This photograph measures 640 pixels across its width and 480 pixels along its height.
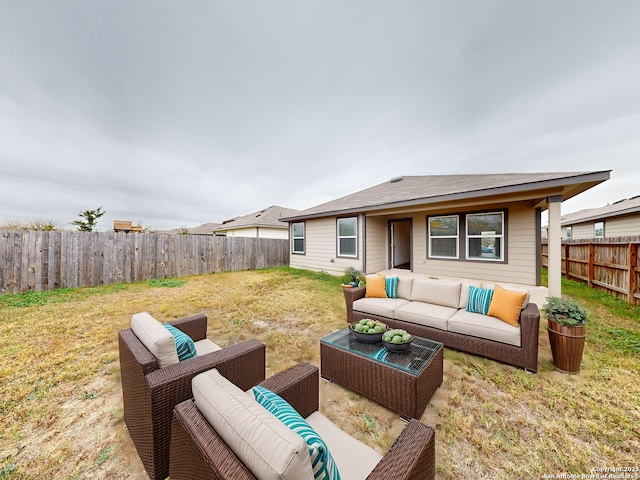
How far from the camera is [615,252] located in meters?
5.93

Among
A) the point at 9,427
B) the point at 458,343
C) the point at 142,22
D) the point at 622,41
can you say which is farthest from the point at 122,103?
the point at 622,41

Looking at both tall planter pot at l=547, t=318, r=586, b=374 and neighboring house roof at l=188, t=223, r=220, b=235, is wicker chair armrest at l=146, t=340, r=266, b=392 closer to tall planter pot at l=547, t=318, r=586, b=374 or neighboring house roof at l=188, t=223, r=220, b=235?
tall planter pot at l=547, t=318, r=586, b=374

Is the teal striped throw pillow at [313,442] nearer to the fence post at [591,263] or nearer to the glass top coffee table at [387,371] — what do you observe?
the glass top coffee table at [387,371]

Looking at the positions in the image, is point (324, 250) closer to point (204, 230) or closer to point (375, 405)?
point (375, 405)

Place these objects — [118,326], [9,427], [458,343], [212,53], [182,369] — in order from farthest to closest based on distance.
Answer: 1. [212,53]
2. [118,326]
3. [458,343]
4. [9,427]
5. [182,369]

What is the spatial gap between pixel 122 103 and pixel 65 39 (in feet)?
6.22

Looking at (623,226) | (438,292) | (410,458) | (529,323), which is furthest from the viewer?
(623,226)

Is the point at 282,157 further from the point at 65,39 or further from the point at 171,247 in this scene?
the point at 65,39

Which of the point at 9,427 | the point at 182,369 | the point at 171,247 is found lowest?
the point at 9,427

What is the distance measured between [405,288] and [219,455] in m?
3.77

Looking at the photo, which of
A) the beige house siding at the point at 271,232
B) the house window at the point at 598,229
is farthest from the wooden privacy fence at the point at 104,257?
the house window at the point at 598,229

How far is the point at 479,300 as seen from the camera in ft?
11.1

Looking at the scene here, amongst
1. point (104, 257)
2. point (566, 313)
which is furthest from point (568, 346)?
point (104, 257)

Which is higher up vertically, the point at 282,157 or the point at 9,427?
the point at 282,157
